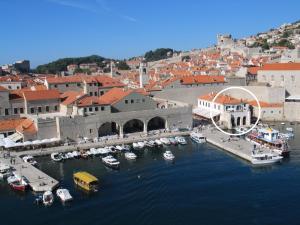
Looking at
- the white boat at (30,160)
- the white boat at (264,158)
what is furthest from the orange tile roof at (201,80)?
→ the white boat at (30,160)

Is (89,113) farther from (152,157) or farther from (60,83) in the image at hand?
(60,83)

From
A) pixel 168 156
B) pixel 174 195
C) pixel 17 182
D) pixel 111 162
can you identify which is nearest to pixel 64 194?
pixel 17 182

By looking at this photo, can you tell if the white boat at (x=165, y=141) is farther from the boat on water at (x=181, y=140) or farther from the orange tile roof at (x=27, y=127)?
the orange tile roof at (x=27, y=127)

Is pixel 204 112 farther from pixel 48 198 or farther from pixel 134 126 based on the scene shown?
pixel 48 198

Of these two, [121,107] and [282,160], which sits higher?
[121,107]

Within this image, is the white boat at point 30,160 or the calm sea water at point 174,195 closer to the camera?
the calm sea water at point 174,195

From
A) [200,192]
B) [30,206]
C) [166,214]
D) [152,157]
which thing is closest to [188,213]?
[166,214]
